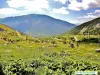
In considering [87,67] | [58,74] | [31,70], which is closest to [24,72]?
[31,70]

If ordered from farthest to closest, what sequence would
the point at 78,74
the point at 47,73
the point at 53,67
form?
the point at 53,67 → the point at 47,73 → the point at 78,74

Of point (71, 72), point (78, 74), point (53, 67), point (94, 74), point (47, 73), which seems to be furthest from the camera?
point (53, 67)

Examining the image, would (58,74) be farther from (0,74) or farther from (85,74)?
(0,74)

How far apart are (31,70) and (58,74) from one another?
1438cm

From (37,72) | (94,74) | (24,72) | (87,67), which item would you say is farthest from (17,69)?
(94,74)

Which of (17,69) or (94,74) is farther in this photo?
(17,69)

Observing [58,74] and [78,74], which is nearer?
[78,74]

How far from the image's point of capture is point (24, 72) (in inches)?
3344

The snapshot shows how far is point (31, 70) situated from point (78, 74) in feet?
103

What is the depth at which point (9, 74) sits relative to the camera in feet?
241

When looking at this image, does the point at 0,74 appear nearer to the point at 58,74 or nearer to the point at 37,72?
the point at 58,74

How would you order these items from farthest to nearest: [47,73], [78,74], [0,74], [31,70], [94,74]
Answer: [31,70] → [47,73] → [94,74] → [78,74] → [0,74]

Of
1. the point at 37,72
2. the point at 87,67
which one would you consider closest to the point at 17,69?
the point at 37,72

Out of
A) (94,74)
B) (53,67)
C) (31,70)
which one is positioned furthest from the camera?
(53,67)
